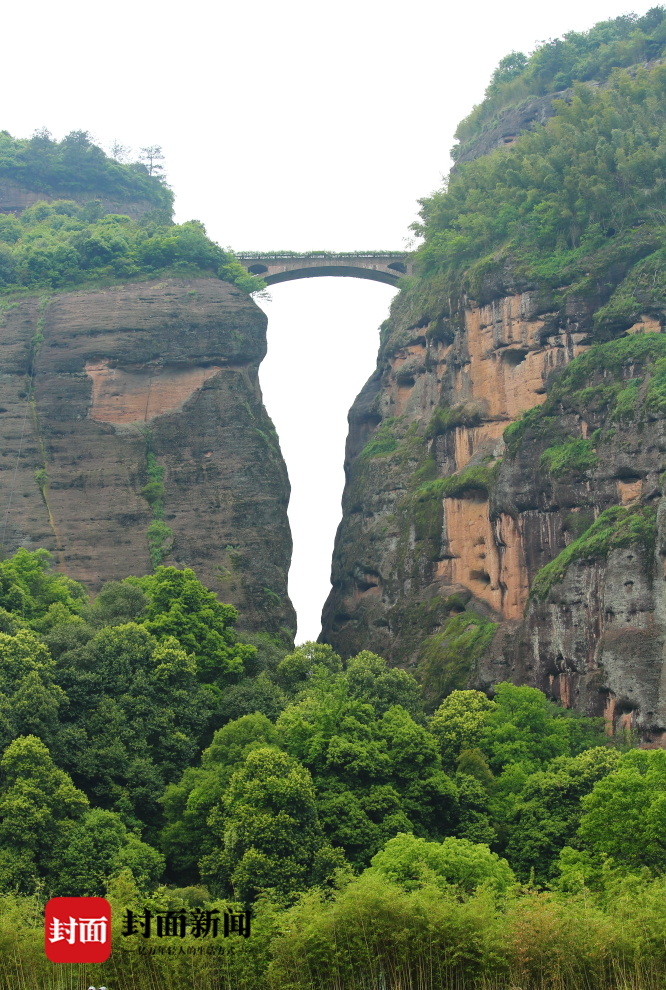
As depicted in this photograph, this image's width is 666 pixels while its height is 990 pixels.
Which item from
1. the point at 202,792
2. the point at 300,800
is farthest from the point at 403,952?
the point at 202,792

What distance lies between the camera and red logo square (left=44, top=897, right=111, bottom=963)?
3150 cm

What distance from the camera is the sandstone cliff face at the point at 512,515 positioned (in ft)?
171

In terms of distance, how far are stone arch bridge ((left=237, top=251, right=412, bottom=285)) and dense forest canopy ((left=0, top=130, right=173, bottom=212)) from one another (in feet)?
50.7

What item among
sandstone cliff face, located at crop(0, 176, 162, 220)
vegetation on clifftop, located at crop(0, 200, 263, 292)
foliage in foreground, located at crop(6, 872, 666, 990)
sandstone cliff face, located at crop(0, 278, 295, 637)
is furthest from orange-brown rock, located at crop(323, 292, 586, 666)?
foliage in foreground, located at crop(6, 872, 666, 990)

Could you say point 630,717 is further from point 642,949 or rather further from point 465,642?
point 642,949

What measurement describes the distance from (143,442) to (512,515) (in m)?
18.1

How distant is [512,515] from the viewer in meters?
60.0

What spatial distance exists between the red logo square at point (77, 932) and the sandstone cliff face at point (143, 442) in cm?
3158

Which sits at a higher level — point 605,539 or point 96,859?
point 605,539

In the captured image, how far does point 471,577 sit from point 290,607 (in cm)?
852

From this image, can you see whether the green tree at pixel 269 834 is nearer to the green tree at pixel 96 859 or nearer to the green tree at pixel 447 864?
the green tree at pixel 96 859

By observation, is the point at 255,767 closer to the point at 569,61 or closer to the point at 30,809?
the point at 30,809

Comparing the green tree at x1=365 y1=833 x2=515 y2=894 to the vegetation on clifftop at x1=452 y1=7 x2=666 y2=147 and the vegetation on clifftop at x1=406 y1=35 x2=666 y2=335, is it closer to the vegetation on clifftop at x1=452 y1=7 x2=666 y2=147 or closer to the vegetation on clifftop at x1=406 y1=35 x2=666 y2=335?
the vegetation on clifftop at x1=406 y1=35 x2=666 y2=335

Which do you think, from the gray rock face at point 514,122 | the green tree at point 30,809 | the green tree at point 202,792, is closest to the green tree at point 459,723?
the green tree at point 202,792
